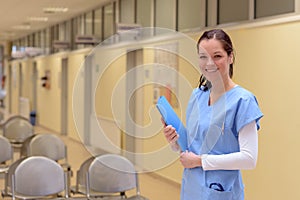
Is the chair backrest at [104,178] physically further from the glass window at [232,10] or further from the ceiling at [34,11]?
the ceiling at [34,11]

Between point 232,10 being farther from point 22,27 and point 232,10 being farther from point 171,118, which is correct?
point 22,27

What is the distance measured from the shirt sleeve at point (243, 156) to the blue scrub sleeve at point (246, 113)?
0.02 meters

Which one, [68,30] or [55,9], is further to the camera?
[68,30]

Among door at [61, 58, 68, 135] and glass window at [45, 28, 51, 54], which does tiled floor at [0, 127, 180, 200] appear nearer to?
door at [61, 58, 68, 135]

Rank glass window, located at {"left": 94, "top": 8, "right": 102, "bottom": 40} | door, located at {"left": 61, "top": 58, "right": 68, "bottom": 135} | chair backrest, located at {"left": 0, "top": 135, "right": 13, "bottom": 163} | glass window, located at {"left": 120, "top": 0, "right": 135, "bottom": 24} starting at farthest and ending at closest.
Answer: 1. door, located at {"left": 61, "top": 58, "right": 68, "bottom": 135}
2. glass window, located at {"left": 94, "top": 8, "right": 102, "bottom": 40}
3. glass window, located at {"left": 120, "top": 0, "right": 135, "bottom": 24}
4. chair backrest, located at {"left": 0, "top": 135, "right": 13, "bottom": 163}

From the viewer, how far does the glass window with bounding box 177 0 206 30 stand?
695 centimetres

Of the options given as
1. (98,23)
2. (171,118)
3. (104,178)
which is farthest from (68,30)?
(171,118)

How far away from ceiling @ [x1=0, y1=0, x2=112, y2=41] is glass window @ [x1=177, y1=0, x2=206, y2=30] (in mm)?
3270

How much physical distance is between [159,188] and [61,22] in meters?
8.65

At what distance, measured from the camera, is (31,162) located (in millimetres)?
4359

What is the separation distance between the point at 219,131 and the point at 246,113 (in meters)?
0.11

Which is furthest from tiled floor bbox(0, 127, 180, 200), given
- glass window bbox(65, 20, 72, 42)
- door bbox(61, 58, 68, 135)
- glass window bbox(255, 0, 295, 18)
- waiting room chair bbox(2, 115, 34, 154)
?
glass window bbox(65, 20, 72, 42)

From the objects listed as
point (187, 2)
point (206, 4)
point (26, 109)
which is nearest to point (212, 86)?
point (206, 4)

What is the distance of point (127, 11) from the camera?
980 centimetres
